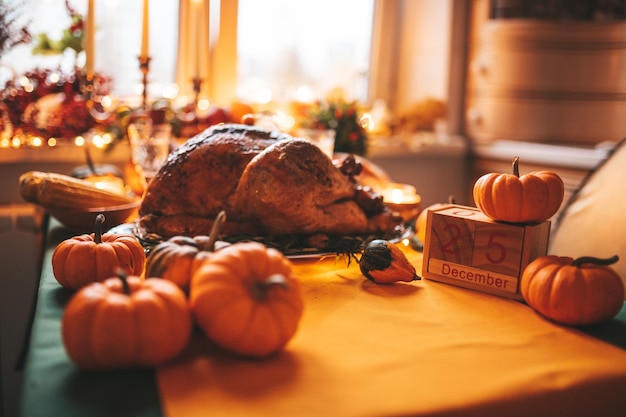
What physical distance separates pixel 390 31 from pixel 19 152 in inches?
86.2

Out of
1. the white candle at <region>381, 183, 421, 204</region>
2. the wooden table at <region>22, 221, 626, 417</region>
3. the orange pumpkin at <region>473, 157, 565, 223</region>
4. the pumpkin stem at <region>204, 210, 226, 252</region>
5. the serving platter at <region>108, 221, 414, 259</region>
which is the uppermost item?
the orange pumpkin at <region>473, 157, 565, 223</region>

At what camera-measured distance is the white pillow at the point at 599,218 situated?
1475 mm

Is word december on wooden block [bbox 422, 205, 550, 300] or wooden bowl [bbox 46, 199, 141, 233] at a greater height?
word december on wooden block [bbox 422, 205, 550, 300]

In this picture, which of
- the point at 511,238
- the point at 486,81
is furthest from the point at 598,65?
the point at 511,238

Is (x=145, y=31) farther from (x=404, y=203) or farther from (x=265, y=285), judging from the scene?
(x=265, y=285)

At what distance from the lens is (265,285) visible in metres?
0.84

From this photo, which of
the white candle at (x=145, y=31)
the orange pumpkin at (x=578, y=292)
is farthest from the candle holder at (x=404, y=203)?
the white candle at (x=145, y=31)

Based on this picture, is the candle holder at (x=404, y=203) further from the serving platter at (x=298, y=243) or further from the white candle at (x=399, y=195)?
the serving platter at (x=298, y=243)

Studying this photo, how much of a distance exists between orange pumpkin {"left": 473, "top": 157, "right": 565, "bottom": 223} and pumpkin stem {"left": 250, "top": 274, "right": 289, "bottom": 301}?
1.62 ft

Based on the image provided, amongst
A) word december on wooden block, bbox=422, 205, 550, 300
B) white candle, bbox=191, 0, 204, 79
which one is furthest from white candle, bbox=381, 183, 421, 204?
white candle, bbox=191, 0, 204, 79

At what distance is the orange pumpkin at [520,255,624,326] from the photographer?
39.8 inches

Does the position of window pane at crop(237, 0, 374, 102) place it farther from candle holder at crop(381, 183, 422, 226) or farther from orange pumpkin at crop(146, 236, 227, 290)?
orange pumpkin at crop(146, 236, 227, 290)

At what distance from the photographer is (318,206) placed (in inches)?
53.5

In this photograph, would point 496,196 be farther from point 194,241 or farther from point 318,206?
point 194,241
